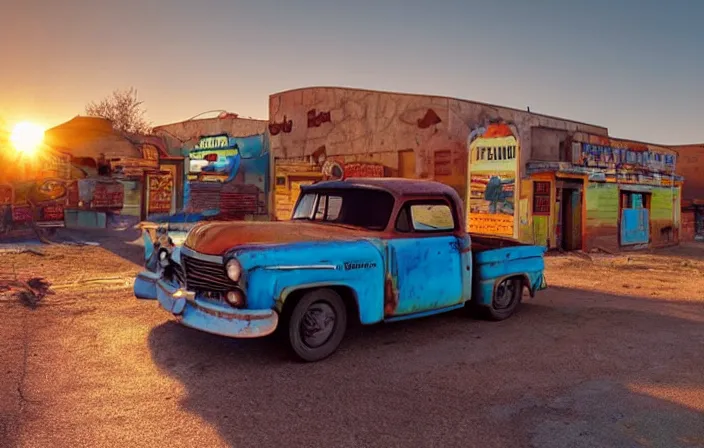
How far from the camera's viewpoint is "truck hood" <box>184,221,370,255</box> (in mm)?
4727

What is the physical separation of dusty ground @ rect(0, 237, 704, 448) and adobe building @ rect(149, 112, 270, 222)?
47.8 feet

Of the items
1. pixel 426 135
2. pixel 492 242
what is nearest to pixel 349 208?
pixel 492 242

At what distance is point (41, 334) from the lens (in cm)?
554

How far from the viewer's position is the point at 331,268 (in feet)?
15.6

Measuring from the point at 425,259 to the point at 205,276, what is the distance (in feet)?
7.49

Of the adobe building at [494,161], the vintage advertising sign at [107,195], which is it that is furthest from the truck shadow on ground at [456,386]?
the vintage advertising sign at [107,195]

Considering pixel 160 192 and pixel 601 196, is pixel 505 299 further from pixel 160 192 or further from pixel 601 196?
pixel 160 192

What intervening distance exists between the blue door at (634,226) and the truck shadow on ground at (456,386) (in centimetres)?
1415

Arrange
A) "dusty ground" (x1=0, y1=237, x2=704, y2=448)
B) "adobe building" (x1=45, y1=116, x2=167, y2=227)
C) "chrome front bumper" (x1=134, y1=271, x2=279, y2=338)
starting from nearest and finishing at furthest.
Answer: "dusty ground" (x1=0, y1=237, x2=704, y2=448)
"chrome front bumper" (x1=134, y1=271, x2=279, y2=338)
"adobe building" (x1=45, y1=116, x2=167, y2=227)

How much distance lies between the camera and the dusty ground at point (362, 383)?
3.37 meters

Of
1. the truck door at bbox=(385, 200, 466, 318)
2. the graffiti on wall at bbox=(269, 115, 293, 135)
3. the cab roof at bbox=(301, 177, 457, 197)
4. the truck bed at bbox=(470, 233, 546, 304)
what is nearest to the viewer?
the truck door at bbox=(385, 200, 466, 318)

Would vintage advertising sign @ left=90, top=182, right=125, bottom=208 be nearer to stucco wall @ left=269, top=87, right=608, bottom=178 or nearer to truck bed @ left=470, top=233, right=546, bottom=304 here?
stucco wall @ left=269, top=87, right=608, bottom=178

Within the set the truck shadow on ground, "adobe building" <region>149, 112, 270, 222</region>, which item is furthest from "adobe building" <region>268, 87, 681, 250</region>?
the truck shadow on ground

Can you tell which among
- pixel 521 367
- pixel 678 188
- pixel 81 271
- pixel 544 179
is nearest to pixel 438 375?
pixel 521 367
